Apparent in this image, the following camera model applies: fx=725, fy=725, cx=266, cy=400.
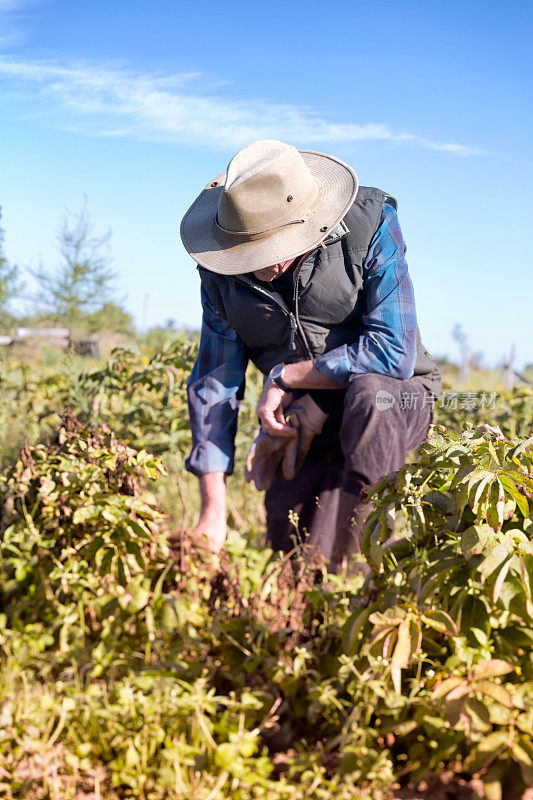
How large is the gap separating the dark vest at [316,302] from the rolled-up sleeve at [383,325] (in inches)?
2.0

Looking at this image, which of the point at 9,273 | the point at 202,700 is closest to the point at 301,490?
the point at 202,700

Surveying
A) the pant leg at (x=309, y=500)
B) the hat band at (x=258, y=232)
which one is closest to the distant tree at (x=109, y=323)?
the pant leg at (x=309, y=500)

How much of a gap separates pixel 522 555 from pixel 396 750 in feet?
1.80

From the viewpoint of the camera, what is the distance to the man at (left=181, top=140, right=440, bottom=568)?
2365mm

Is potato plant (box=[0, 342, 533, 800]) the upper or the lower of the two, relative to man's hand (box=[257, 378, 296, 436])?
lower

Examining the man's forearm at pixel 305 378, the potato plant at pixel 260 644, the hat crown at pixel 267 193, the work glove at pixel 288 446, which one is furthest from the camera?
the work glove at pixel 288 446

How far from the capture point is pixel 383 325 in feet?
8.09

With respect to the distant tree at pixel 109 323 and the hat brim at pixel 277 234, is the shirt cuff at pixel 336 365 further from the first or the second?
the distant tree at pixel 109 323

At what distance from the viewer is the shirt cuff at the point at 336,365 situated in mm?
2484

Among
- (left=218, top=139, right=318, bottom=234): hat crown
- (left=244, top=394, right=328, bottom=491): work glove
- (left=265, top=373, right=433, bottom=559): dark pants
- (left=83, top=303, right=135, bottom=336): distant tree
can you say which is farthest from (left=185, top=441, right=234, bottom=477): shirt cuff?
(left=83, top=303, right=135, bottom=336): distant tree

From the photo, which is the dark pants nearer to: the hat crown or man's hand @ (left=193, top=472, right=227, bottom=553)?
man's hand @ (left=193, top=472, right=227, bottom=553)

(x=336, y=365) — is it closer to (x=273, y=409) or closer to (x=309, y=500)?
(x=273, y=409)

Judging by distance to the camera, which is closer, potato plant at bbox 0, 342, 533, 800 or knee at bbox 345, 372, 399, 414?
potato plant at bbox 0, 342, 533, 800

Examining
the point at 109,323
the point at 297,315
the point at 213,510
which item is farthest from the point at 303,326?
the point at 109,323
